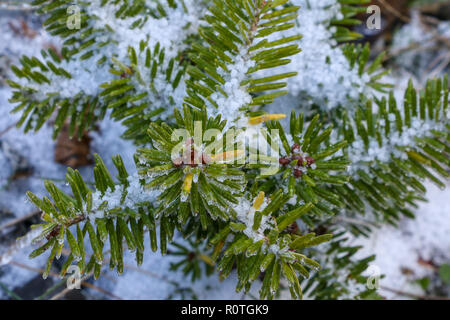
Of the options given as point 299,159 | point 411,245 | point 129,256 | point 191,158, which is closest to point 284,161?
point 299,159

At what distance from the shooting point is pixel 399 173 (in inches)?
35.4

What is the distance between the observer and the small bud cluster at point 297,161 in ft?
2.40

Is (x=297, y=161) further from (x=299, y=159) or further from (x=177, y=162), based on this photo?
(x=177, y=162)

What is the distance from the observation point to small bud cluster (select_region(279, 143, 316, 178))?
2.40 feet

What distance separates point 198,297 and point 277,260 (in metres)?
0.74

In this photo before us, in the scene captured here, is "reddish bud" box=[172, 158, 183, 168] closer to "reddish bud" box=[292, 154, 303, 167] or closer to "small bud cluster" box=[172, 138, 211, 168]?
"small bud cluster" box=[172, 138, 211, 168]

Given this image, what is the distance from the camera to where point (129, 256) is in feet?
4.21

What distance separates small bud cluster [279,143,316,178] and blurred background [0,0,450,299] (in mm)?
531

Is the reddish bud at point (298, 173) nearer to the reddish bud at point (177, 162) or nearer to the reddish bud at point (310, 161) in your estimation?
the reddish bud at point (310, 161)

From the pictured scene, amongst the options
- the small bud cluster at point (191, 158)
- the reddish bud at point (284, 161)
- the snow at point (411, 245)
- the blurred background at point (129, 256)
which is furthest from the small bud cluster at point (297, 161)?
the snow at point (411, 245)

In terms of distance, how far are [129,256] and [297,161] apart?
79 centimetres

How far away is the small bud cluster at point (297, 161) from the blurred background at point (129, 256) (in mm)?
531

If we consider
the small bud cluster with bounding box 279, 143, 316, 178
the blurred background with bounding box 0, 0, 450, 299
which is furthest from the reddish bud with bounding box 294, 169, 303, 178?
the blurred background with bounding box 0, 0, 450, 299
